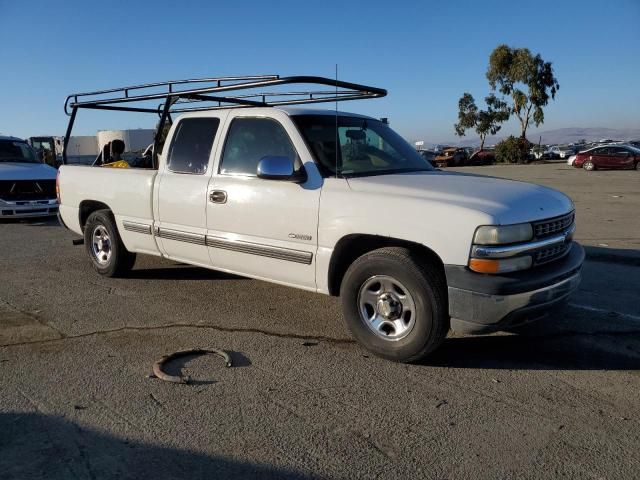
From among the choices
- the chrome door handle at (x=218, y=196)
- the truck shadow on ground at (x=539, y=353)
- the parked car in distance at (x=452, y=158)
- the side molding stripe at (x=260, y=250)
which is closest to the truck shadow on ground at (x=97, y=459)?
the truck shadow on ground at (x=539, y=353)

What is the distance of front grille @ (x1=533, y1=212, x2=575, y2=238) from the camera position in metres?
3.94

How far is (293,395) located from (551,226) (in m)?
2.19

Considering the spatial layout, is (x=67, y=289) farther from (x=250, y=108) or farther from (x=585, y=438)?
(x=585, y=438)

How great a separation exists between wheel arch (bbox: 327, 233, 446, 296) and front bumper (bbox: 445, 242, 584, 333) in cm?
25

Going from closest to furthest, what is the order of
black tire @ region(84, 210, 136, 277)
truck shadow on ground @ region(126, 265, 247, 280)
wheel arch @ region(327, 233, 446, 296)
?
1. wheel arch @ region(327, 233, 446, 296)
2. black tire @ region(84, 210, 136, 277)
3. truck shadow on ground @ region(126, 265, 247, 280)

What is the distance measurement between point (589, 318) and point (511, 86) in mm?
51902

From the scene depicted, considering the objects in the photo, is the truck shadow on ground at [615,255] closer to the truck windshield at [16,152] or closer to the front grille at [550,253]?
the front grille at [550,253]

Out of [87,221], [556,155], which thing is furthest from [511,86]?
[87,221]

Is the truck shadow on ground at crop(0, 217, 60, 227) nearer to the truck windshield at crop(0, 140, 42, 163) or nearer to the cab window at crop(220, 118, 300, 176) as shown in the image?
the truck windshield at crop(0, 140, 42, 163)

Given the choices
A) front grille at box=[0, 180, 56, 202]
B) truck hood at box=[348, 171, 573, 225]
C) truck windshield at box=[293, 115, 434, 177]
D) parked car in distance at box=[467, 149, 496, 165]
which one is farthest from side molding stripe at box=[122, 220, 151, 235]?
parked car in distance at box=[467, 149, 496, 165]

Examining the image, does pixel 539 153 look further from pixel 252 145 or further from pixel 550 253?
pixel 550 253

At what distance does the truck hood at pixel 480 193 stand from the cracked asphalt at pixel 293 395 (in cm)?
113

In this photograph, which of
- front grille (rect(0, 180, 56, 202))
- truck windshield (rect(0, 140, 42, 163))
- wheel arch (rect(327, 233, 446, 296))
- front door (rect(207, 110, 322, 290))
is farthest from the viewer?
truck windshield (rect(0, 140, 42, 163))

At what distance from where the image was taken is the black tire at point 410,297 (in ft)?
12.8
